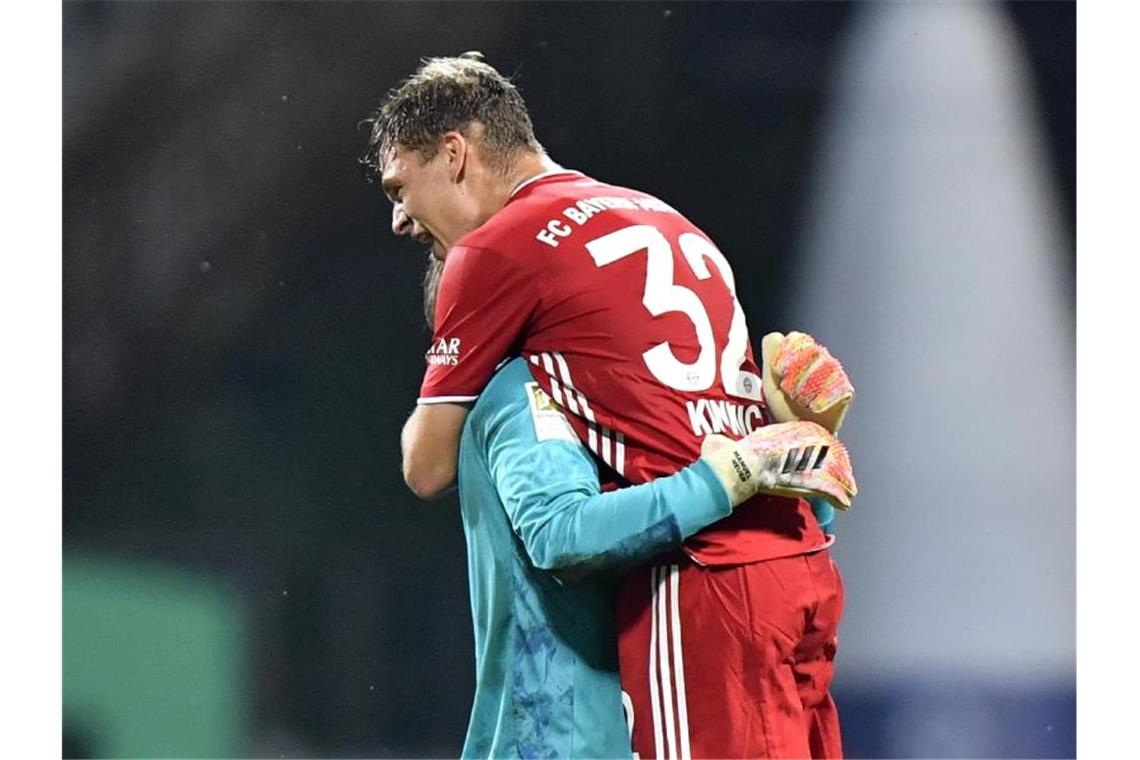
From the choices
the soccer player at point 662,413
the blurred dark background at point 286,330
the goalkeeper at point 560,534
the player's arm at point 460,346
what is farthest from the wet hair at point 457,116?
the blurred dark background at point 286,330

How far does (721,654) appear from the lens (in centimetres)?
175

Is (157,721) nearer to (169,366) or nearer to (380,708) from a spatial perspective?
(380,708)

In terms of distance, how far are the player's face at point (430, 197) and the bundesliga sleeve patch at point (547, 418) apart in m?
0.36

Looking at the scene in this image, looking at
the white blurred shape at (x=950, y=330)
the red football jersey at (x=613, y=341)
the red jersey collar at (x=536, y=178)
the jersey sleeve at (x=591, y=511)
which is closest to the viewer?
the jersey sleeve at (x=591, y=511)

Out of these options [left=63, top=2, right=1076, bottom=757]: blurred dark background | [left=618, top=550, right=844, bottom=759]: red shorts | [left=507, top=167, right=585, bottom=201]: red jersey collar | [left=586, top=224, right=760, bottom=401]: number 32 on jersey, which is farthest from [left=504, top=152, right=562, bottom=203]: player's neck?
[left=63, top=2, right=1076, bottom=757]: blurred dark background

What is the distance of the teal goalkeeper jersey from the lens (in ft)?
5.79

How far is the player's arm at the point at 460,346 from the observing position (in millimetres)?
1855

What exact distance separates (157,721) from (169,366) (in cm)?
81

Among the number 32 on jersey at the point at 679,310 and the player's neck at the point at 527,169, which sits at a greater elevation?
the player's neck at the point at 527,169

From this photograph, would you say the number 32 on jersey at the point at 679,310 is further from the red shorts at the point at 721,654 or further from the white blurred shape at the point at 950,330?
the white blurred shape at the point at 950,330

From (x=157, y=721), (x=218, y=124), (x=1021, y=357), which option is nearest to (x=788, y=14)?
(x=1021, y=357)

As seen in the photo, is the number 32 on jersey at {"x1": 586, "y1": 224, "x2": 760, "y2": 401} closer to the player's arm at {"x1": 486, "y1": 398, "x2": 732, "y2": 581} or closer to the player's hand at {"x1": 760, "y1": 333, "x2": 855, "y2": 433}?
the player's hand at {"x1": 760, "y1": 333, "x2": 855, "y2": 433}

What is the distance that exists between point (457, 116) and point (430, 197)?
123 millimetres

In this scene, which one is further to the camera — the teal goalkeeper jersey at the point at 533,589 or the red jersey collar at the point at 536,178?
the red jersey collar at the point at 536,178
